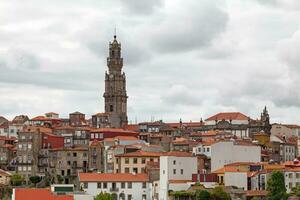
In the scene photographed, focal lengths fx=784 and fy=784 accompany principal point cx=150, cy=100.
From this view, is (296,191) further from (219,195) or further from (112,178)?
(112,178)

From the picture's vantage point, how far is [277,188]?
7094 cm

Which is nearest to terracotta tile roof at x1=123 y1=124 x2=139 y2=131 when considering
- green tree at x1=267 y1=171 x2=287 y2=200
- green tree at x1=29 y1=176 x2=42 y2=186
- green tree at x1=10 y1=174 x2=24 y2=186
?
green tree at x1=29 y1=176 x2=42 y2=186

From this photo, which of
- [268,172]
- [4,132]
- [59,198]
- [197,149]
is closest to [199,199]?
[268,172]

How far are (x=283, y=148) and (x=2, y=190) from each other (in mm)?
44865

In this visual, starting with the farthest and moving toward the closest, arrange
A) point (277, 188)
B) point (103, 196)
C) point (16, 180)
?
point (16, 180), point (103, 196), point (277, 188)

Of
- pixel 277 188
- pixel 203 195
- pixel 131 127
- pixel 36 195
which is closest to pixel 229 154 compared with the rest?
pixel 277 188

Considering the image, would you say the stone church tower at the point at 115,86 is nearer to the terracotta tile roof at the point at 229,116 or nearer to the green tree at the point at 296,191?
the terracotta tile roof at the point at 229,116

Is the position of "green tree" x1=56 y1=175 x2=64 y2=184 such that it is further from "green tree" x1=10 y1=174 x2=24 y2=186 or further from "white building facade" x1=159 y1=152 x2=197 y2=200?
"white building facade" x1=159 y1=152 x2=197 y2=200

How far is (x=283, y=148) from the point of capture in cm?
11088

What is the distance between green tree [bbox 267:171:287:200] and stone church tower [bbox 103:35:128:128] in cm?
6781

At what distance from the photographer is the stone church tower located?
13875 cm

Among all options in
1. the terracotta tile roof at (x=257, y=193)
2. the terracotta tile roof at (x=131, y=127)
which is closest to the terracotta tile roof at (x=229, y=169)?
the terracotta tile roof at (x=257, y=193)

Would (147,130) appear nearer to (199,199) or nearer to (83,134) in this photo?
(83,134)

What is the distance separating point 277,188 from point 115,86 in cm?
7278
